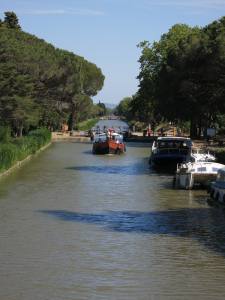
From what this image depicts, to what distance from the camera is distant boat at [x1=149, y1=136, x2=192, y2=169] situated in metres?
51.6

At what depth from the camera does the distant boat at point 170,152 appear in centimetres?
5159

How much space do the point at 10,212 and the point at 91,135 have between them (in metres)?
76.3

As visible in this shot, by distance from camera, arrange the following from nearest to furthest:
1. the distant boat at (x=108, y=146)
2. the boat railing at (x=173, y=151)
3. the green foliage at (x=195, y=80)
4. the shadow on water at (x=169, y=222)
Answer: the shadow on water at (x=169, y=222) → the boat railing at (x=173, y=151) → the green foliage at (x=195, y=80) → the distant boat at (x=108, y=146)

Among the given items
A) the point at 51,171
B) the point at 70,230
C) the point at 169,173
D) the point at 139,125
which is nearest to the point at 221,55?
the point at 169,173

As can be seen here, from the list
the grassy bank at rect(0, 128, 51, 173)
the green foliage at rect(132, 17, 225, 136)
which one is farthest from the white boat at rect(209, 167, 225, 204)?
the green foliage at rect(132, 17, 225, 136)

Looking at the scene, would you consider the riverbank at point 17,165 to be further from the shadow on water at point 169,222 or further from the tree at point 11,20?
the tree at point 11,20

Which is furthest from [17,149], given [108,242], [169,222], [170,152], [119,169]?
[108,242]

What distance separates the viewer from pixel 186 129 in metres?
115

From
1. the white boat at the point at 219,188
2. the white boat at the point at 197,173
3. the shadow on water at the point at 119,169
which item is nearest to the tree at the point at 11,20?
the shadow on water at the point at 119,169

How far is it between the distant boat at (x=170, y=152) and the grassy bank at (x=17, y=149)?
10.3 m

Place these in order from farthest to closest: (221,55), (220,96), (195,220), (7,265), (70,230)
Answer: (220,96)
(221,55)
(195,220)
(70,230)
(7,265)

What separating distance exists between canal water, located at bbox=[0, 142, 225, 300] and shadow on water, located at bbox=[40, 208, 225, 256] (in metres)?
0.04

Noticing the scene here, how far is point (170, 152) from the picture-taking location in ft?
173

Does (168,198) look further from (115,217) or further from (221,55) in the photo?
(221,55)
